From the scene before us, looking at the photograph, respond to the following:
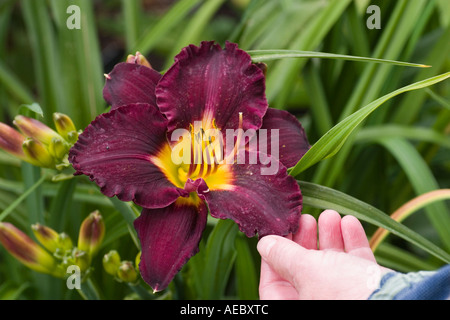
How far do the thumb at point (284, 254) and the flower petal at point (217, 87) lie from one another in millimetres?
149

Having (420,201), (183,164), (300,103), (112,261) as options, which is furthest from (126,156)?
(300,103)

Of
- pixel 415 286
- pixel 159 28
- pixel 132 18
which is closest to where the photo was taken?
pixel 415 286

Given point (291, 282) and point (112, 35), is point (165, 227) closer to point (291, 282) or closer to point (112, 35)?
point (291, 282)

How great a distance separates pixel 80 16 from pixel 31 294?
1.75 feet

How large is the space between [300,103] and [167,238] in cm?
73

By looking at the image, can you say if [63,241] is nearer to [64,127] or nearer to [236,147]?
[64,127]

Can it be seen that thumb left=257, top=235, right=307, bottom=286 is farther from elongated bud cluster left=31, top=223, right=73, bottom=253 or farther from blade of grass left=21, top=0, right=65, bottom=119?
blade of grass left=21, top=0, right=65, bottom=119

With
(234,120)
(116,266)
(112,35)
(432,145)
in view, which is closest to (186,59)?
(234,120)

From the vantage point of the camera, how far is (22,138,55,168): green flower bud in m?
0.64

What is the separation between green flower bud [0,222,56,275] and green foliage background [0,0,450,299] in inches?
3.7

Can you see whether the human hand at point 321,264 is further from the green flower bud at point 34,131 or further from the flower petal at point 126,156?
the green flower bud at point 34,131

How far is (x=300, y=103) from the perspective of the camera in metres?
1.22

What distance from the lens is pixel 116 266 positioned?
71 cm
